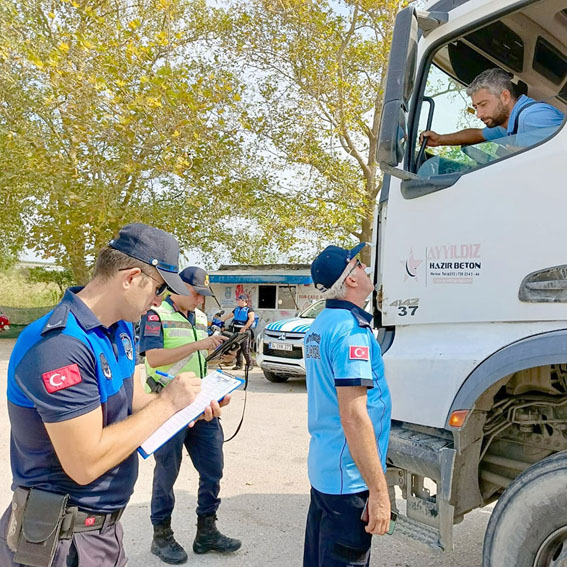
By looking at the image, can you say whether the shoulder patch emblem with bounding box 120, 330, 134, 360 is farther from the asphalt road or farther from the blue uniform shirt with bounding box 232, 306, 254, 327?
the blue uniform shirt with bounding box 232, 306, 254, 327

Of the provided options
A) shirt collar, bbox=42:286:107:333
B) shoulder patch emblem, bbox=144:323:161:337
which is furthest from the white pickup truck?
shirt collar, bbox=42:286:107:333

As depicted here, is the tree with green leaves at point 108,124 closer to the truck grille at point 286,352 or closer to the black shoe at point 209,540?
the truck grille at point 286,352

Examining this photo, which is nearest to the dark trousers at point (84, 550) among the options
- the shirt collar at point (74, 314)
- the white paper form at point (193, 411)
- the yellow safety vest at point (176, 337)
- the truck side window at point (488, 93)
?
the white paper form at point (193, 411)

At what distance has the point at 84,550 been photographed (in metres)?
1.81

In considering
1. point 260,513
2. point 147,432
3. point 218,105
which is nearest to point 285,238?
point 218,105

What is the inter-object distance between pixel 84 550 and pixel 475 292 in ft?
6.00

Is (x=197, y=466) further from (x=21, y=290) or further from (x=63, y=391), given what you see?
(x=21, y=290)

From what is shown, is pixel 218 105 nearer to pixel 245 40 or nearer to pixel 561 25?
pixel 245 40

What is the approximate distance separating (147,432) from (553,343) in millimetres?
1545

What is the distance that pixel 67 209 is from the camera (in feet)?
50.2

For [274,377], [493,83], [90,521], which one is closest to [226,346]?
[90,521]

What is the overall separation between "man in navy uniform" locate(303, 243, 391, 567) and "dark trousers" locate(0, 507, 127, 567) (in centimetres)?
86

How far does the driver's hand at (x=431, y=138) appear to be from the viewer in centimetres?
296

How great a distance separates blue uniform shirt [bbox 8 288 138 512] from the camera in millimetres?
1641
